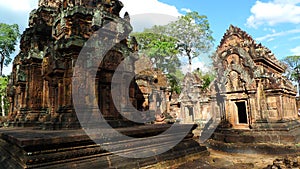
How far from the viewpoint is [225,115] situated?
862cm

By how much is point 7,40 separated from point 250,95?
26208 millimetres

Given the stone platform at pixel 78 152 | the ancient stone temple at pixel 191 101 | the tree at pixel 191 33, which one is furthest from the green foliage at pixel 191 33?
the stone platform at pixel 78 152

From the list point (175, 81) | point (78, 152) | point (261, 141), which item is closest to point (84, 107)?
point (78, 152)

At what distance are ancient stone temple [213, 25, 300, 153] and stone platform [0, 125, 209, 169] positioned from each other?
175 inches

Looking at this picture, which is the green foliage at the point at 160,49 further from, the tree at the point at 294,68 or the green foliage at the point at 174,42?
the tree at the point at 294,68

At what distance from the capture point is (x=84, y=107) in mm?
4758

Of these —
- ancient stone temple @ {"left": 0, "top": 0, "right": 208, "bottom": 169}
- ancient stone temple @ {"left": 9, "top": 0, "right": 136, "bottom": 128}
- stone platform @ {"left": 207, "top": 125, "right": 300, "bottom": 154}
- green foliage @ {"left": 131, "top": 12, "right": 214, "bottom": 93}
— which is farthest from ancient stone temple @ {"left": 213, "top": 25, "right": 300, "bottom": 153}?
green foliage @ {"left": 131, "top": 12, "right": 214, "bottom": 93}

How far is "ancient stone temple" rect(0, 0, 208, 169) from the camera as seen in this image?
10.3 ft

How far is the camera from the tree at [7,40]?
902 inches

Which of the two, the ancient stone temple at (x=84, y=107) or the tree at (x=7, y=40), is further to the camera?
the tree at (x=7, y=40)

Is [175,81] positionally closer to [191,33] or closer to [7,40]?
[191,33]

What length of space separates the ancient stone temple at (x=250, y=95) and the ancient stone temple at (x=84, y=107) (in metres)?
3.64

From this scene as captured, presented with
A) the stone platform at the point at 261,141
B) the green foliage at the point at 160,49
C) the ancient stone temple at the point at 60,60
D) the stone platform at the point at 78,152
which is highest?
the green foliage at the point at 160,49

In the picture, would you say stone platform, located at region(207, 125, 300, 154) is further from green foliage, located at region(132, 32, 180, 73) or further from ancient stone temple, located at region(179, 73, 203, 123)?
green foliage, located at region(132, 32, 180, 73)
